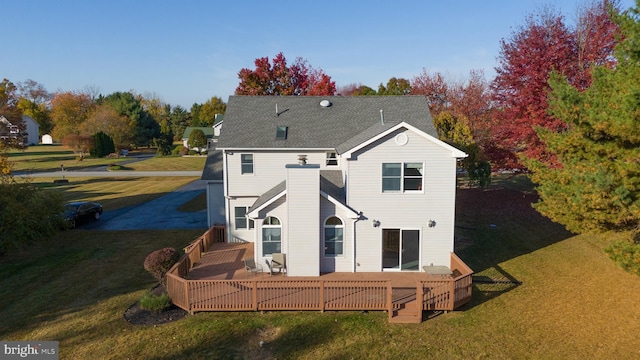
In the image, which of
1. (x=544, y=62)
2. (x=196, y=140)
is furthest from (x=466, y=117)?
(x=196, y=140)

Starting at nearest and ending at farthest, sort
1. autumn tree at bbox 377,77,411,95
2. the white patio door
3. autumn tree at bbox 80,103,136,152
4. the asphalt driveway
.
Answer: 1. the white patio door
2. the asphalt driveway
3. autumn tree at bbox 377,77,411,95
4. autumn tree at bbox 80,103,136,152

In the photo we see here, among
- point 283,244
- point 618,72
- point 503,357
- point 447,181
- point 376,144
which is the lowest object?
point 503,357

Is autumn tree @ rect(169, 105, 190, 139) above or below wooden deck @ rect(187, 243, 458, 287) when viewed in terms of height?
above

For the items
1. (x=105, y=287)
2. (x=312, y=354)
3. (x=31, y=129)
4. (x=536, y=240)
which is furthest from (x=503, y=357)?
(x=31, y=129)

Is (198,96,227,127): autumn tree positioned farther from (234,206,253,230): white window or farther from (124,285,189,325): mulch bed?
(124,285,189,325): mulch bed

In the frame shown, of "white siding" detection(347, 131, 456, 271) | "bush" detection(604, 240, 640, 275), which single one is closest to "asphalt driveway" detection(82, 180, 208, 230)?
"white siding" detection(347, 131, 456, 271)

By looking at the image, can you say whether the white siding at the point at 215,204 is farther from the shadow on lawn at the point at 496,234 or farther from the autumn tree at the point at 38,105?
the autumn tree at the point at 38,105

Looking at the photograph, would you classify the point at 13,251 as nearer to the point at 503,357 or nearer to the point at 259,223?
the point at 259,223
